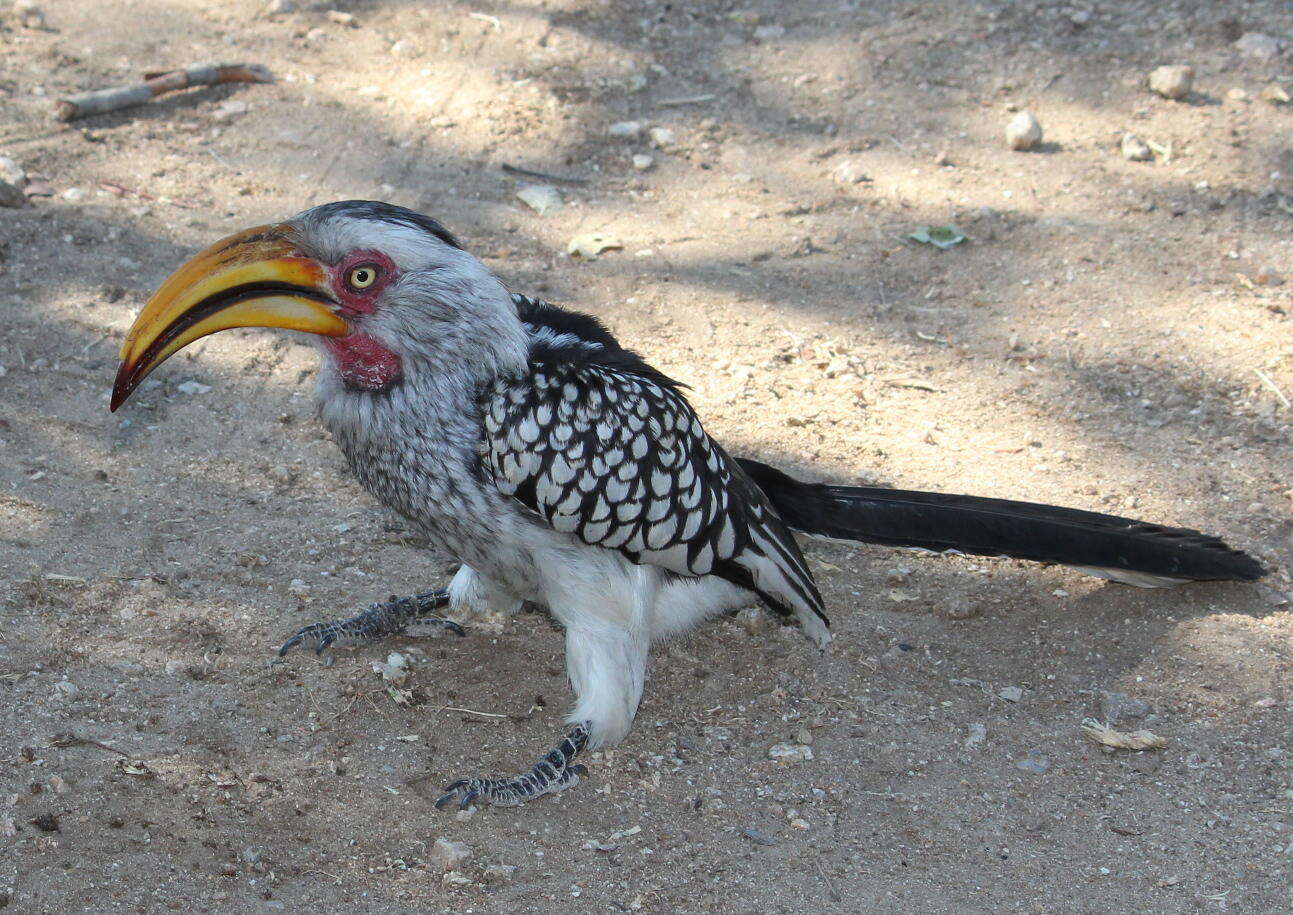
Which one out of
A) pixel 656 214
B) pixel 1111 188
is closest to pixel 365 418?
pixel 656 214

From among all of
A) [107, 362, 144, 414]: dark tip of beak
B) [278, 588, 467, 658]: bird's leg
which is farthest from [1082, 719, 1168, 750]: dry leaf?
[107, 362, 144, 414]: dark tip of beak

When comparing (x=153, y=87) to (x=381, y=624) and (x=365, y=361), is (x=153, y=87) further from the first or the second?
(x=365, y=361)

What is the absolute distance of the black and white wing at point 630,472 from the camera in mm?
3678

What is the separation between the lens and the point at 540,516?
148 inches

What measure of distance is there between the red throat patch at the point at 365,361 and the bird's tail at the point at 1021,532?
152 cm

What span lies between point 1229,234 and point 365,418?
4.84 meters

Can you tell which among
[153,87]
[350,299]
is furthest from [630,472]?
[153,87]

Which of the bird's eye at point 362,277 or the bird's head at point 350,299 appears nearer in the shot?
the bird's head at point 350,299

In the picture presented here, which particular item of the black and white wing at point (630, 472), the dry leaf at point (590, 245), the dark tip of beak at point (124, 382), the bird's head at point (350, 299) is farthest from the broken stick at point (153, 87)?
the black and white wing at point (630, 472)

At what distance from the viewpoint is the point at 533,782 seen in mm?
3814

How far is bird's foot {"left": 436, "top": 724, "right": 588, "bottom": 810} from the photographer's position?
12.2ft

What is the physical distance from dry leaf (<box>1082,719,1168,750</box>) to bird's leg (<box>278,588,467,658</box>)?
2.17 meters

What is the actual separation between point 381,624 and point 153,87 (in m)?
4.16

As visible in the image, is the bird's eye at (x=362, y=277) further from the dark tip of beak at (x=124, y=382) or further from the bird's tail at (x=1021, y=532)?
the bird's tail at (x=1021, y=532)
